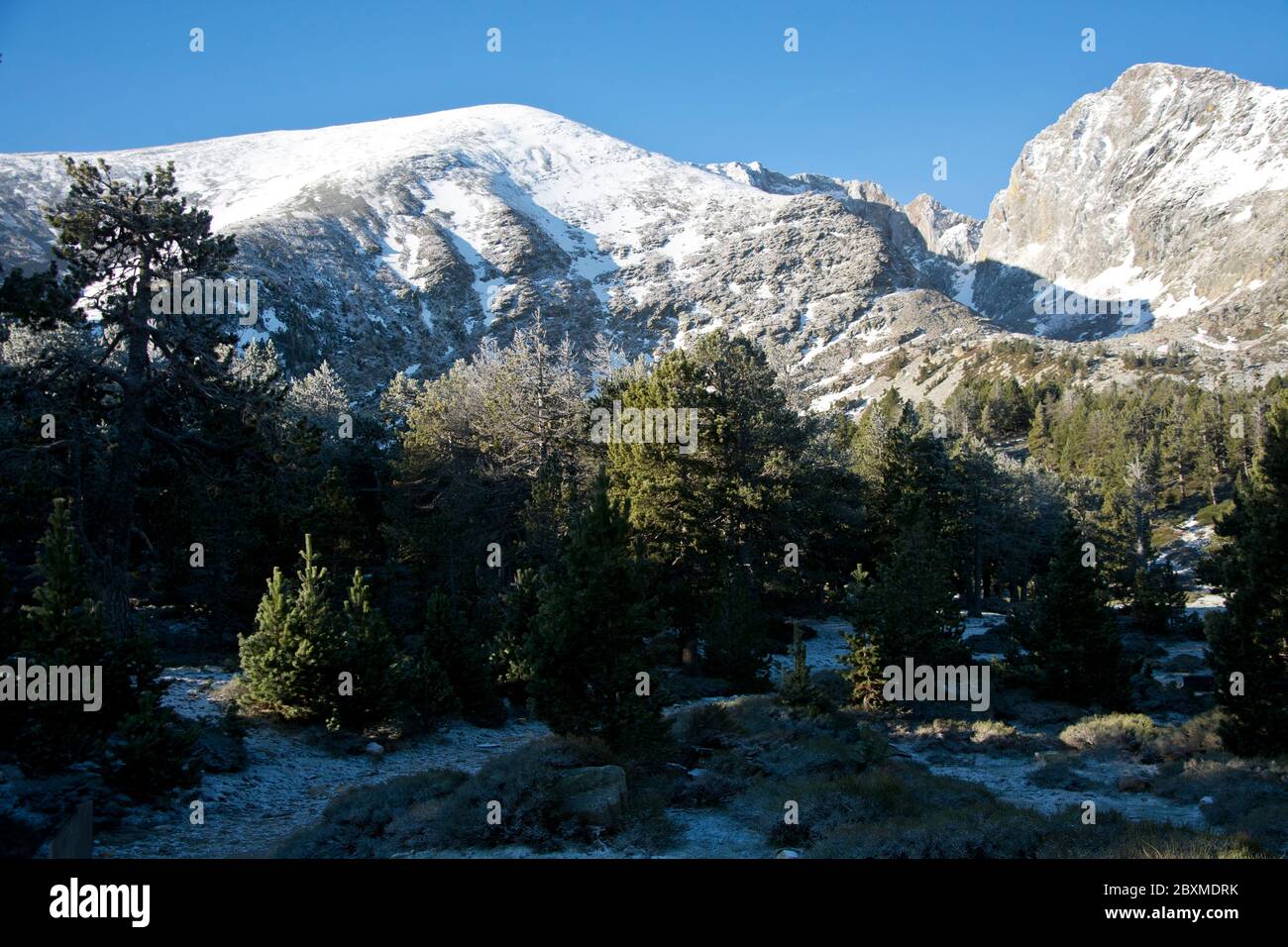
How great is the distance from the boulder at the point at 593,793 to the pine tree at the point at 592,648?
5.88 ft

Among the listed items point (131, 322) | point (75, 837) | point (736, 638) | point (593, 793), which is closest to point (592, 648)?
point (593, 793)

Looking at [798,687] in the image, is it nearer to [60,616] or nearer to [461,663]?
[461,663]

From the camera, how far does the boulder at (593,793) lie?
11531 mm

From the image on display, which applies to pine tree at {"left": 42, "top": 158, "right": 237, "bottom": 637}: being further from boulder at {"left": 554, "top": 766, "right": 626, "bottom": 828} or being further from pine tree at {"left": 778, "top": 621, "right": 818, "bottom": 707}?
pine tree at {"left": 778, "top": 621, "right": 818, "bottom": 707}

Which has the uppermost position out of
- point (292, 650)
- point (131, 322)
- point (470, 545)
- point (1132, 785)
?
point (131, 322)

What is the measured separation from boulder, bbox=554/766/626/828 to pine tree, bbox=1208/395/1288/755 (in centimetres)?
1403

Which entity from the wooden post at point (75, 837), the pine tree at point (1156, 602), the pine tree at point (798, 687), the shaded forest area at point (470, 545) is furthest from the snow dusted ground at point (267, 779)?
the pine tree at point (1156, 602)

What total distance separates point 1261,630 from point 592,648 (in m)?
14.6

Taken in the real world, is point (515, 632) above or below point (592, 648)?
below

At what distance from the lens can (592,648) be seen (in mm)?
14492

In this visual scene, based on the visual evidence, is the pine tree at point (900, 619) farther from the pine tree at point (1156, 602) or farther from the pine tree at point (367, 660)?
the pine tree at point (1156, 602)
